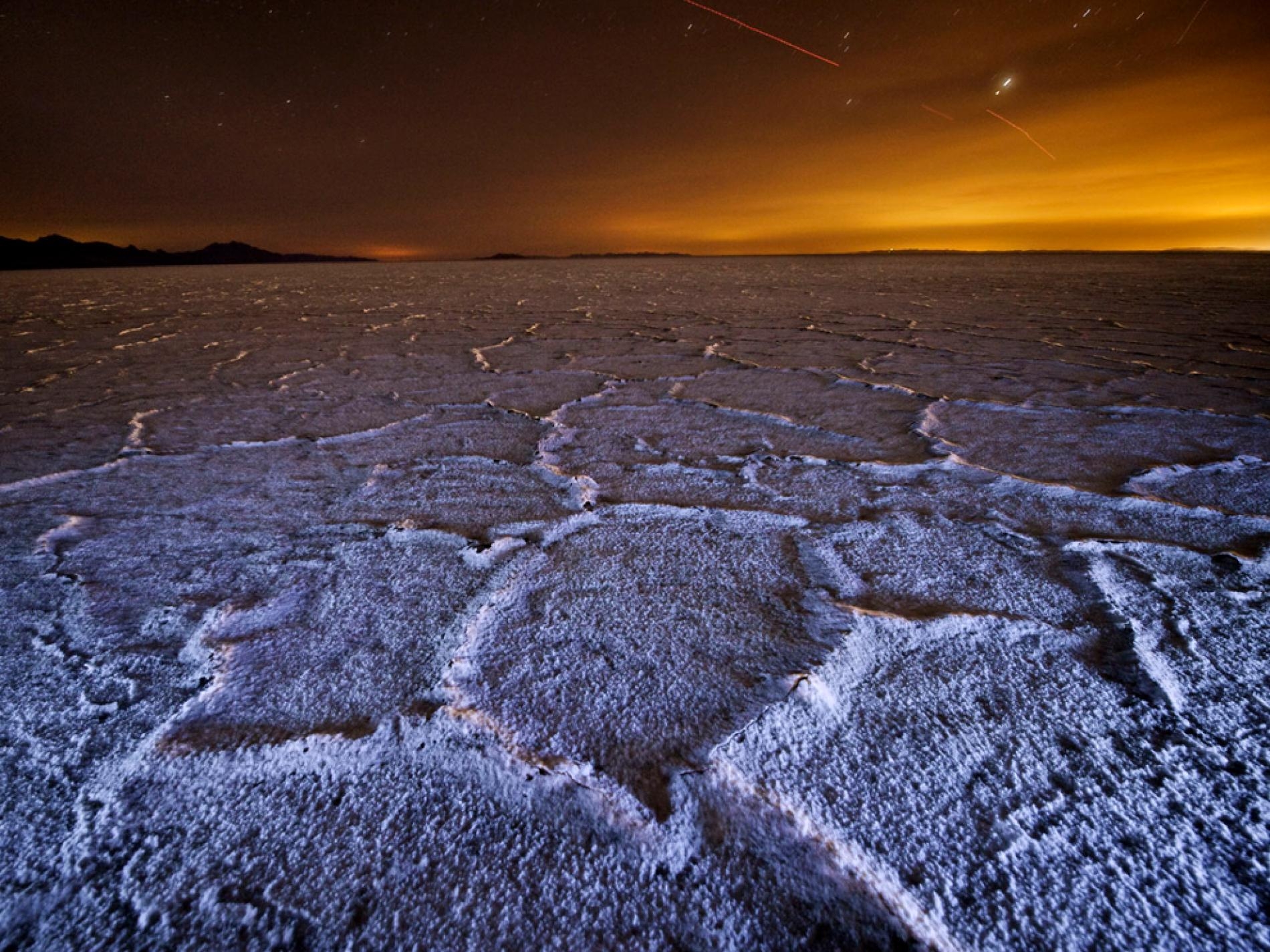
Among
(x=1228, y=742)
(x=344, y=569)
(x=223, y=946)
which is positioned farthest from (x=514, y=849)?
(x=1228, y=742)

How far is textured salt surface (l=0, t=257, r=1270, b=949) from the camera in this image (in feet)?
1.48

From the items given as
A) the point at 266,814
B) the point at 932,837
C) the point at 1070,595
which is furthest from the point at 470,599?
the point at 1070,595

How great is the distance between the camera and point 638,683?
66 cm

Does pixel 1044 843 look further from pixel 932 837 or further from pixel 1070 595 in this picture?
pixel 1070 595

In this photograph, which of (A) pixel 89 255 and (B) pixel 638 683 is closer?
(B) pixel 638 683

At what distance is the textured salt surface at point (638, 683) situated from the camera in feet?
1.48

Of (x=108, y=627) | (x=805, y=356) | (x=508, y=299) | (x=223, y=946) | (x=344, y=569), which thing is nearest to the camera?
(x=223, y=946)

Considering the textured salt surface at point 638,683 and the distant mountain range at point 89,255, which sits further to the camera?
the distant mountain range at point 89,255

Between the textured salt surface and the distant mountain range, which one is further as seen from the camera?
the distant mountain range

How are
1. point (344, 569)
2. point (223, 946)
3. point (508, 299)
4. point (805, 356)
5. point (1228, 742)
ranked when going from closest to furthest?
point (223, 946) → point (1228, 742) → point (344, 569) → point (805, 356) → point (508, 299)

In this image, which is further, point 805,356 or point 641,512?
point 805,356

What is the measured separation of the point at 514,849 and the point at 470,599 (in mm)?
383

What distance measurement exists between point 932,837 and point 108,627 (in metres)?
0.93

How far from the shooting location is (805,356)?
2713 mm
